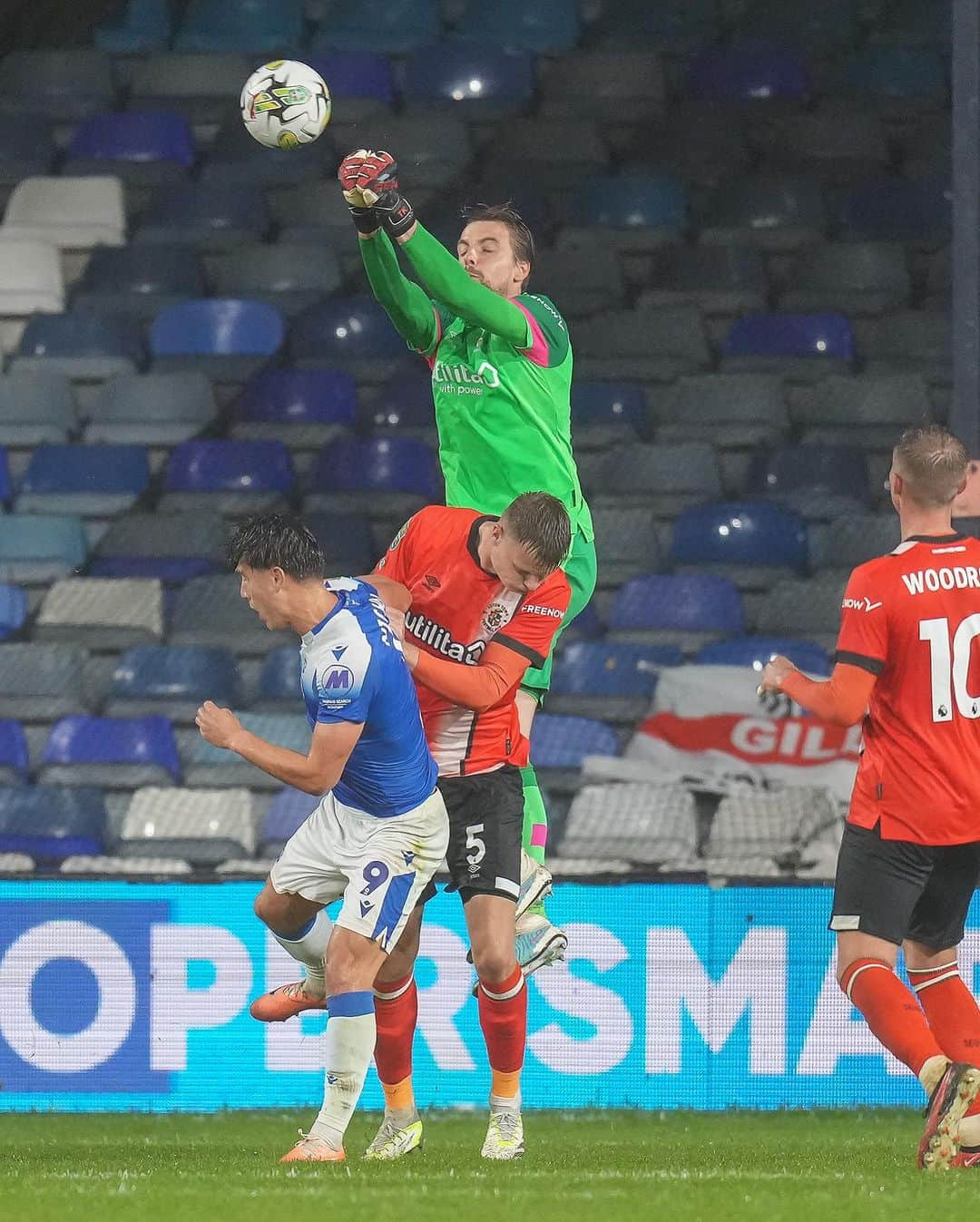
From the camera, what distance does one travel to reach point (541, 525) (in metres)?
5.50

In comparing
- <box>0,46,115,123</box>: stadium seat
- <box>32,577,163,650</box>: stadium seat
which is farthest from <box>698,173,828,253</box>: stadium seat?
<box>0,46,115,123</box>: stadium seat

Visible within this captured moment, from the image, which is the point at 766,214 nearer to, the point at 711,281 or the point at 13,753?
the point at 711,281

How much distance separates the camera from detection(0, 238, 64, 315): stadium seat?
12.3 m

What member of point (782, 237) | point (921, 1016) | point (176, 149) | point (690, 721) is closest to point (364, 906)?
point (921, 1016)

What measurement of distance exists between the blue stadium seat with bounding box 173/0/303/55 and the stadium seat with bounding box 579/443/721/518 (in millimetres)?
4508

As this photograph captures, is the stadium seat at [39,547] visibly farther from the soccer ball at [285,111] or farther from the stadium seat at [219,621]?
the soccer ball at [285,111]

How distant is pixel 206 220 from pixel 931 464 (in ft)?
26.8

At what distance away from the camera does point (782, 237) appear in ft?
40.2

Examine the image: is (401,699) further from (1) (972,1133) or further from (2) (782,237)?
(2) (782,237)

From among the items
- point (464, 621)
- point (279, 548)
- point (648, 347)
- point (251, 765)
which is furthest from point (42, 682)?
point (279, 548)

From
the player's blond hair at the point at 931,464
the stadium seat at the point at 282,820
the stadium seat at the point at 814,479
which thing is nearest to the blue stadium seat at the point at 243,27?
the stadium seat at the point at 814,479

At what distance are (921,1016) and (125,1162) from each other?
2242 mm

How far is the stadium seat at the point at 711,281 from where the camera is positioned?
472 inches

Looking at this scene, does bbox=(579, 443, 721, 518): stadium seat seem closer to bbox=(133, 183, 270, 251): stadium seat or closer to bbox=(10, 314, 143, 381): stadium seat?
bbox=(10, 314, 143, 381): stadium seat
